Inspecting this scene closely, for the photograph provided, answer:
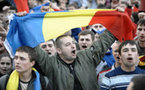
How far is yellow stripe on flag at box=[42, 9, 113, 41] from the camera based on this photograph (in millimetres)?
4574

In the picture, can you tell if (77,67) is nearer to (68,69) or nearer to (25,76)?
(68,69)

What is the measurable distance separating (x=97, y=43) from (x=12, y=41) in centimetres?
141

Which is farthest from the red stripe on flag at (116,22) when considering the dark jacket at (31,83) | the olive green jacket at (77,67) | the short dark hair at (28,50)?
the dark jacket at (31,83)

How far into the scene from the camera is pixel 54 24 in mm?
4684

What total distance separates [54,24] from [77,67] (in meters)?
0.82

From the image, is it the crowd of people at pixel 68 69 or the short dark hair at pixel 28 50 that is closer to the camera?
the crowd of people at pixel 68 69

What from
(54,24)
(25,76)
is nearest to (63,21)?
(54,24)

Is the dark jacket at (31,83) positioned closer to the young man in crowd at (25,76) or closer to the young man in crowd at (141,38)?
the young man in crowd at (25,76)

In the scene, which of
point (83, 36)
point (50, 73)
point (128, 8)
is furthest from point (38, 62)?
point (128, 8)

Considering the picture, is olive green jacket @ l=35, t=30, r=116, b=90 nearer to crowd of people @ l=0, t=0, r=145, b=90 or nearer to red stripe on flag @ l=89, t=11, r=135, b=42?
crowd of people @ l=0, t=0, r=145, b=90

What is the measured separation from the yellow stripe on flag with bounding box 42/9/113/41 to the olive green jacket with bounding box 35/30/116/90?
39cm

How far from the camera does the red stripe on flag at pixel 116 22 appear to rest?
15.6 feet

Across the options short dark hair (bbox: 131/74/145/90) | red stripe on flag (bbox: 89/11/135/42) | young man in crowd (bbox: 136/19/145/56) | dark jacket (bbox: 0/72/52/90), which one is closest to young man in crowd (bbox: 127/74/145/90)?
short dark hair (bbox: 131/74/145/90)

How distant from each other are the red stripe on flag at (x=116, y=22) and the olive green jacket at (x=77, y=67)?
9.4 inches
